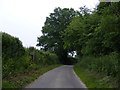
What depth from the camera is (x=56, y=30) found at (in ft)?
144

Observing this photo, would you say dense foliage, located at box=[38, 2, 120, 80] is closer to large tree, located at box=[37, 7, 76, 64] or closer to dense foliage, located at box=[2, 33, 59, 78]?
large tree, located at box=[37, 7, 76, 64]

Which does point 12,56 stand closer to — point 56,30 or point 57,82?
point 57,82

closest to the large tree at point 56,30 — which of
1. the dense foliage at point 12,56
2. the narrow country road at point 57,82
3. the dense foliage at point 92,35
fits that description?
the dense foliage at point 92,35

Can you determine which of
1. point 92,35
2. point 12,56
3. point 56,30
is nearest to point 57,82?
point 12,56

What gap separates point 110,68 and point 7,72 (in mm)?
6209

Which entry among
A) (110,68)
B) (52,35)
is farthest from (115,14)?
(52,35)

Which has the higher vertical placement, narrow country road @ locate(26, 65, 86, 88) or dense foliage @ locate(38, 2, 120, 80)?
dense foliage @ locate(38, 2, 120, 80)

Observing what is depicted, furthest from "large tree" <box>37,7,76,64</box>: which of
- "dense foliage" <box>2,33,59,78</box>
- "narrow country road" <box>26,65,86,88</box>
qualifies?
"narrow country road" <box>26,65,86,88</box>

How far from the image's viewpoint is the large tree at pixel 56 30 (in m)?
43.2

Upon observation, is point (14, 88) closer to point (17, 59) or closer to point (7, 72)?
point (7, 72)

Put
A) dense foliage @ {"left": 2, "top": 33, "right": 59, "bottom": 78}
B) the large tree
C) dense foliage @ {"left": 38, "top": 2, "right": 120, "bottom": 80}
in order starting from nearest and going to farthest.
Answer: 1. dense foliage @ {"left": 38, "top": 2, "right": 120, "bottom": 80}
2. dense foliage @ {"left": 2, "top": 33, "right": 59, "bottom": 78}
3. the large tree

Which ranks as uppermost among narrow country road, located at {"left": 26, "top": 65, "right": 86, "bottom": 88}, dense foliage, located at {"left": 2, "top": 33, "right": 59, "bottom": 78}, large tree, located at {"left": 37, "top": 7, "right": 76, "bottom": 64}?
large tree, located at {"left": 37, "top": 7, "right": 76, "bottom": 64}

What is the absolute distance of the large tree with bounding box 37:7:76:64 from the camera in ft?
142

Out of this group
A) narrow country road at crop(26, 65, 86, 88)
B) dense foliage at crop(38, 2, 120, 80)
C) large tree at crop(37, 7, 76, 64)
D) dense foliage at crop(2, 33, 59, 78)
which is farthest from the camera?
large tree at crop(37, 7, 76, 64)
